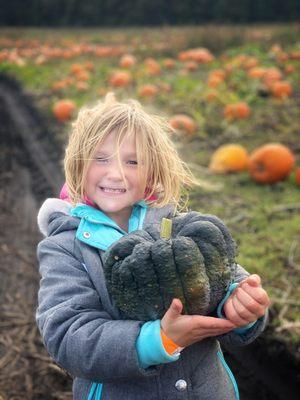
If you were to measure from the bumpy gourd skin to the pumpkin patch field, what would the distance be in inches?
53.7

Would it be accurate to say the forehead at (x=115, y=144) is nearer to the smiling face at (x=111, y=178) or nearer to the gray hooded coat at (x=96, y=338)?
the smiling face at (x=111, y=178)

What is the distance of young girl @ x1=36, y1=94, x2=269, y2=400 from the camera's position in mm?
1884

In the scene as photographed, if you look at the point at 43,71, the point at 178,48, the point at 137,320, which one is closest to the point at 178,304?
the point at 137,320

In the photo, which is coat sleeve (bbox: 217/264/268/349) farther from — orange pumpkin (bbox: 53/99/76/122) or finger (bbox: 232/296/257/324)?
orange pumpkin (bbox: 53/99/76/122)

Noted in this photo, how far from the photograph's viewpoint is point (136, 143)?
2260 millimetres

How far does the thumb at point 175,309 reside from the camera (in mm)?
1765

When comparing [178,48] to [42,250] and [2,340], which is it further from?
[42,250]

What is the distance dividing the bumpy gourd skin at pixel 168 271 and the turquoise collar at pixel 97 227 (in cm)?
16

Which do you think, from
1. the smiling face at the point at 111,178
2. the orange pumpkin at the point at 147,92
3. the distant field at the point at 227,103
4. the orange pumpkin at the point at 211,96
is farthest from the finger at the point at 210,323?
the orange pumpkin at the point at 147,92

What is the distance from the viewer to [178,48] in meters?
19.2

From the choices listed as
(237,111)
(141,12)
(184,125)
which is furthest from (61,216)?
(141,12)

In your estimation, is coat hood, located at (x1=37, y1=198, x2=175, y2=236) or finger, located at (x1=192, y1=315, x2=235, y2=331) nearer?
finger, located at (x1=192, y1=315, x2=235, y2=331)

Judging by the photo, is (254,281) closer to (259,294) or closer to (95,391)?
(259,294)

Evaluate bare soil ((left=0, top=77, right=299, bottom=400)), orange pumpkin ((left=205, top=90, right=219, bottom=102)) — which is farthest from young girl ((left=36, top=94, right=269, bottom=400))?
orange pumpkin ((left=205, top=90, right=219, bottom=102))
